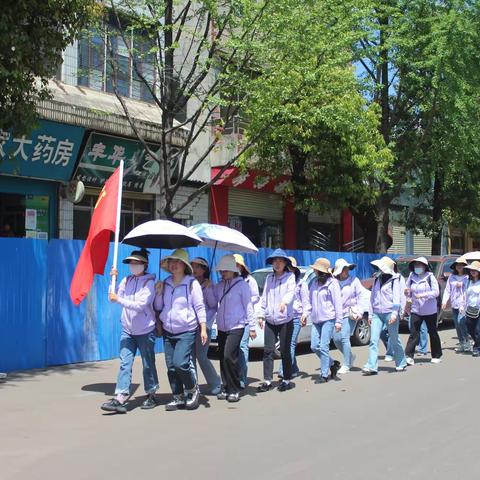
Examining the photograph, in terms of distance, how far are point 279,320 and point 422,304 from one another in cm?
347

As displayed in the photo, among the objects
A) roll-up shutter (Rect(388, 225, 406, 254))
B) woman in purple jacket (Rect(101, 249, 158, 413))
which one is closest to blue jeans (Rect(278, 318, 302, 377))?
woman in purple jacket (Rect(101, 249, 158, 413))

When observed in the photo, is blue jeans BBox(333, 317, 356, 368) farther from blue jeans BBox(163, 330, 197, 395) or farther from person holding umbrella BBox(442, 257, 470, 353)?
person holding umbrella BBox(442, 257, 470, 353)

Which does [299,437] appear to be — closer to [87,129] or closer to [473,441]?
[473,441]

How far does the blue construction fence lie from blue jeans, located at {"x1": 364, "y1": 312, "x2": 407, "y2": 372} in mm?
4290

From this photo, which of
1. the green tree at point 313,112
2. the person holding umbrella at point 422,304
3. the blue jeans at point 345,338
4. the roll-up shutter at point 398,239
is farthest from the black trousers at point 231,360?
the roll-up shutter at point 398,239

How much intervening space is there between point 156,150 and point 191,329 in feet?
31.0

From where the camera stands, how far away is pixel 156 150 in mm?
16156

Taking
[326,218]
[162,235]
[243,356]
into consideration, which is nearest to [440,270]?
[326,218]

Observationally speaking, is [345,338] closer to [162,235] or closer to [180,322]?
[180,322]

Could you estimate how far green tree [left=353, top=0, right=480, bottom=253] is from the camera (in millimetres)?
17750

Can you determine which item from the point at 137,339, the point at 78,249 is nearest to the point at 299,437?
the point at 137,339

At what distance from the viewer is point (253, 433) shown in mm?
6422

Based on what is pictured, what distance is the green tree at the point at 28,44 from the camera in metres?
8.94

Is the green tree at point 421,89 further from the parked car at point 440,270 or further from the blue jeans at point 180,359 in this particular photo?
the blue jeans at point 180,359
